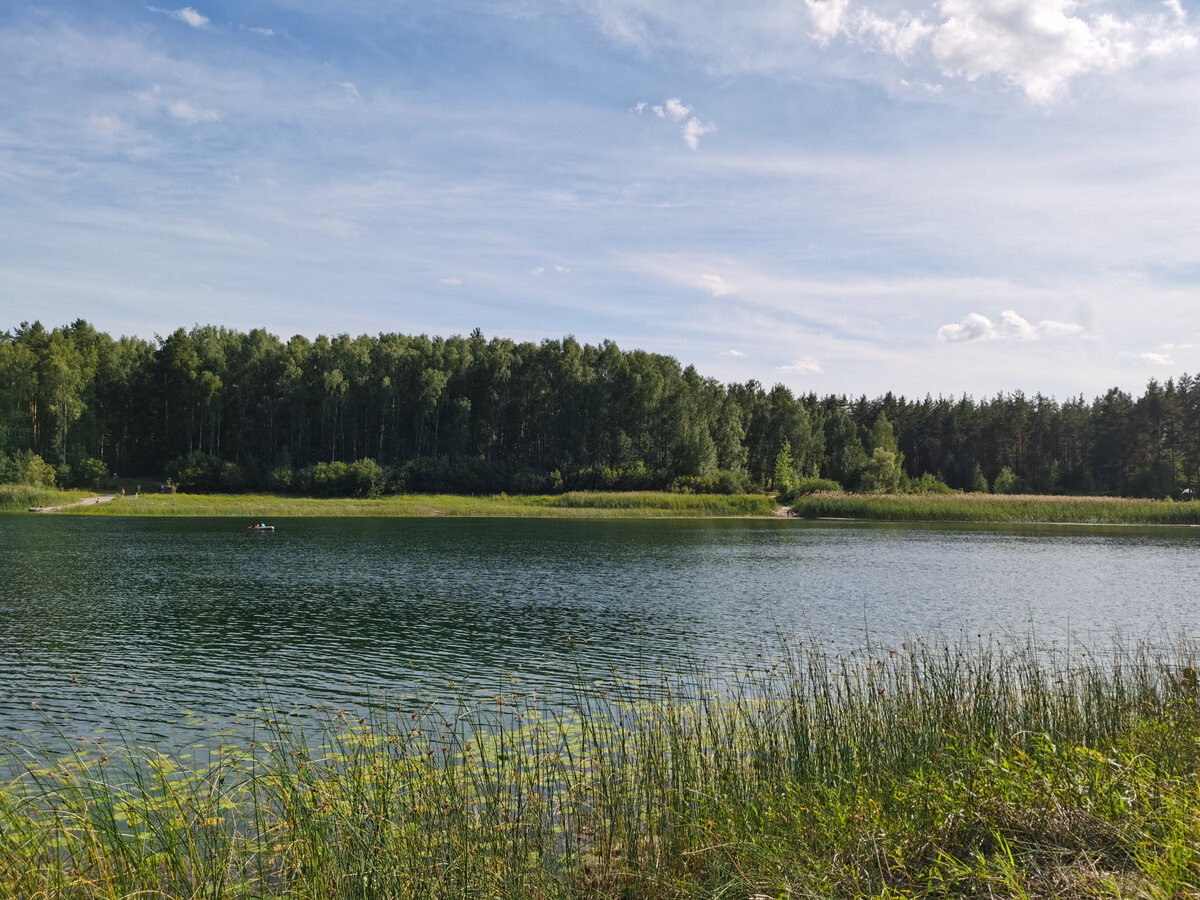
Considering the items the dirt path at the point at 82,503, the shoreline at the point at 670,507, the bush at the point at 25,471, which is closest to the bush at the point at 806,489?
the shoreline at the point at 670,507

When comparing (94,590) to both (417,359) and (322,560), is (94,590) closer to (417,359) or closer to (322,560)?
(322,560)

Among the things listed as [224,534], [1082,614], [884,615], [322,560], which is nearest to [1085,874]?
[884,615]

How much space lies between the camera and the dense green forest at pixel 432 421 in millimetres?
84938

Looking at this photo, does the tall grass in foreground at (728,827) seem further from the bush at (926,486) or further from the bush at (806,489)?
the bush at (926,486)

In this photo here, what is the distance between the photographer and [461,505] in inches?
3127

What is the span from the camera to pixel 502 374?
97875 millimetres

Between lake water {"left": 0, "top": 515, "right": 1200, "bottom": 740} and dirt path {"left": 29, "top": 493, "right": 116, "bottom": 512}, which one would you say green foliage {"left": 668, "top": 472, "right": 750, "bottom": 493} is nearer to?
lake water {"left": 0, "top": 515, "right": 1200, "bottom": 740}

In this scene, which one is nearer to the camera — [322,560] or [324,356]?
[322,560]

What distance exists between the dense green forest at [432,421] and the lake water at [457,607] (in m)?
38.4

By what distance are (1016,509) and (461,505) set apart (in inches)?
1958

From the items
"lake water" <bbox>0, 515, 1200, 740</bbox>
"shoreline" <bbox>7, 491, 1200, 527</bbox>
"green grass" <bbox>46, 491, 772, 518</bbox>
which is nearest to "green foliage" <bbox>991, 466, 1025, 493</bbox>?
"shoreline" <bbox>7, 491, 1200, 527</bbox>

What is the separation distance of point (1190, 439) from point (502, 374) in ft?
278

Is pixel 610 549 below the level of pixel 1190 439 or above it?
below

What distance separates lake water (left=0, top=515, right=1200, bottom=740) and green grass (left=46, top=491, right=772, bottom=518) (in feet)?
69.3
